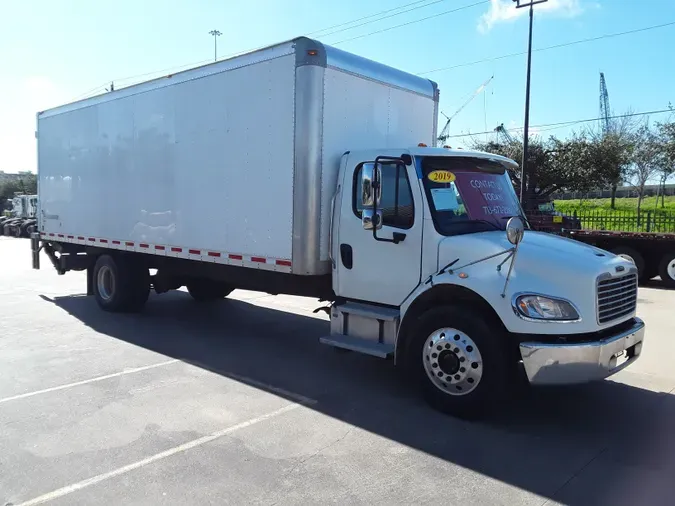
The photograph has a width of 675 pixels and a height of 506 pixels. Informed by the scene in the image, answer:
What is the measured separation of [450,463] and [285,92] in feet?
13.7

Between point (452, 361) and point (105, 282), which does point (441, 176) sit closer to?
point (452, 361)

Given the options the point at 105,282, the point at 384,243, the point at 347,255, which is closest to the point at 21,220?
the point at 105,282

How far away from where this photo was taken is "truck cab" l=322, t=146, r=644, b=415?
4727 mm

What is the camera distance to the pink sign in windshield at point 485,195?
19.1 feet

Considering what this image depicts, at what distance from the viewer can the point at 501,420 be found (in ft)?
16.9

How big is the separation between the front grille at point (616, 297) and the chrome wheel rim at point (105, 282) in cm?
798

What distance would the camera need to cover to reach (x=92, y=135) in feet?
32.5

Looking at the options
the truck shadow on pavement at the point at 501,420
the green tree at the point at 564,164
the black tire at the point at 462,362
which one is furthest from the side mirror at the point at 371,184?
the green tree at the point at 564,164

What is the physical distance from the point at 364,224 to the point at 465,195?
1.06 metres

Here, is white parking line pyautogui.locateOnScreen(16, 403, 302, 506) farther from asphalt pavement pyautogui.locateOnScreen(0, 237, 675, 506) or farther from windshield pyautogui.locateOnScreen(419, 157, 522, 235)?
windshield pyautogui.locateOnScreen(419, 157, 522, 235)

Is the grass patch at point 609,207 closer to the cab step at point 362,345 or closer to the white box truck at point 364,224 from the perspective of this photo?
the white box truck at point 364,224

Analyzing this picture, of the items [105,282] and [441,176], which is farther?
[105,282]

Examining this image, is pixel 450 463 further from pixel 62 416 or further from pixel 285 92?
pixel 285 92

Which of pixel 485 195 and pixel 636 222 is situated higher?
pixel 485 195
